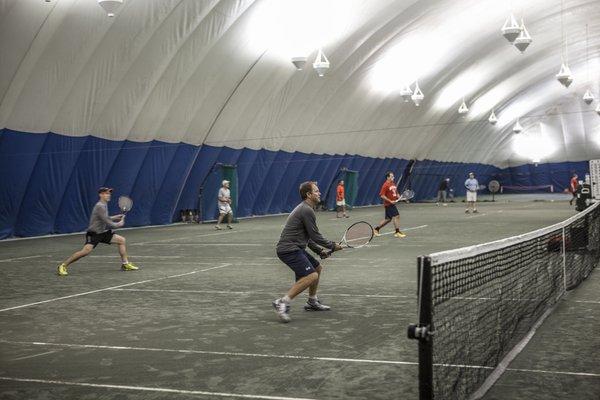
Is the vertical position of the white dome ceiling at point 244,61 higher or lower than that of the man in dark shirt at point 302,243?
higher

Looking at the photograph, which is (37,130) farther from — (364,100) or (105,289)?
(364,100)

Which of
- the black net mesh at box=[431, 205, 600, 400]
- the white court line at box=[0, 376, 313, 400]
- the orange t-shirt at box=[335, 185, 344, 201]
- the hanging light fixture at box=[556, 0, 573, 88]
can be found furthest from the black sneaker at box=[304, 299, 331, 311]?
the orange t-shirt at box=[335, 185, 344, 201]

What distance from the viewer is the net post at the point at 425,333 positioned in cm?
450

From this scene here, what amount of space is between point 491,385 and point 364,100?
32.6 m

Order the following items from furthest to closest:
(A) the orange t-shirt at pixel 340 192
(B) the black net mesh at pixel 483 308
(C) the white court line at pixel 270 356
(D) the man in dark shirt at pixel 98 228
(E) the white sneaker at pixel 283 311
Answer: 1. (A) the orange t-shirt at pixel 340 192
2. (D) the man in dark shirt at pixel 98 228
3. (E) the white sneaker at pixel 283 311
4. (C) the white court line at pixel 270 356
5. (B) the black net mesh at pixel 483 308

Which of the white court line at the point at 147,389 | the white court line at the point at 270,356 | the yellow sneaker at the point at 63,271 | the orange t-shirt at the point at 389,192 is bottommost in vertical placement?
the white court line at the point at 147,389

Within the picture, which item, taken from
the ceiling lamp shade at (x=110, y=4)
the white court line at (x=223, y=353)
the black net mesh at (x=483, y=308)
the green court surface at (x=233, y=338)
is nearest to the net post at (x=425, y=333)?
the black net mesh at (x=483, y=308)

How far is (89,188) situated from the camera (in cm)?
2611

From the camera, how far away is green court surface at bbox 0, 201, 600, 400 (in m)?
5.77

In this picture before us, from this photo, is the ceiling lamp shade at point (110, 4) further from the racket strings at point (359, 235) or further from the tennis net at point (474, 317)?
the tennis net at point (474, 317)

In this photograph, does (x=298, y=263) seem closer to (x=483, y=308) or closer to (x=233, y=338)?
(x=233, y=338)

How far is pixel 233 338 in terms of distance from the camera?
760cm

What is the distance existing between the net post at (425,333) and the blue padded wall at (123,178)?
1974 centimetres

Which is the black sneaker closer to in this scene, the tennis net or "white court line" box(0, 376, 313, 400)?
the tennis net
